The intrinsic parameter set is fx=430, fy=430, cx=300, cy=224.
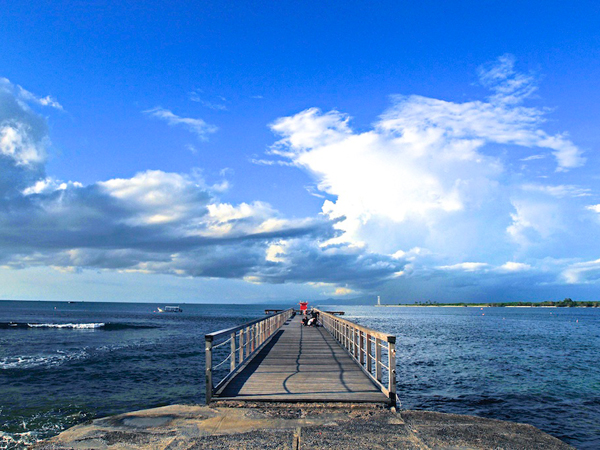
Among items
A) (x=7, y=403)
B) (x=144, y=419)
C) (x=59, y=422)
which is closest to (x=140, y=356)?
(x=7, y=403)

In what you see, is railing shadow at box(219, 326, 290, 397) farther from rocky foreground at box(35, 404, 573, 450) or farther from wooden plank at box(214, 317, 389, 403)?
rocky foreground at box(35, 404, 573, 450)

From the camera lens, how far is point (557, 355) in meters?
27.6

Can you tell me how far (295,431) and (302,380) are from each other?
3240mm

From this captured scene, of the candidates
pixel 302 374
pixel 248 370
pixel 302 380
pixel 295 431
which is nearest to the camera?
pixel 295 431

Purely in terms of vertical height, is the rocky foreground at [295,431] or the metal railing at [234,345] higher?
the metal railing at [234,345]

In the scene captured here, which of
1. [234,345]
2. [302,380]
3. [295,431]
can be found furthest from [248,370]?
[295,431]

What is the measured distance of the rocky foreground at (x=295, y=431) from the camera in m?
5.32

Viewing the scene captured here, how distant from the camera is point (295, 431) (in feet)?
18.9

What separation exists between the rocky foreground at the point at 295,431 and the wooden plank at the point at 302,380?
→ 53cm

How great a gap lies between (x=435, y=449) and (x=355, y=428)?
1.16 m

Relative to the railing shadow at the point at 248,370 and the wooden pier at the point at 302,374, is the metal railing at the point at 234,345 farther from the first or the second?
the railing shadow at the point at 248,370

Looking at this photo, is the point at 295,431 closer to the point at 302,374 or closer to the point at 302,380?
the point at 302,380

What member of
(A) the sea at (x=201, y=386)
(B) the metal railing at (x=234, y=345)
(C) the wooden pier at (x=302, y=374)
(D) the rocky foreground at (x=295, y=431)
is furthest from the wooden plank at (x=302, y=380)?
(A) the sea at (x=201, y=386)

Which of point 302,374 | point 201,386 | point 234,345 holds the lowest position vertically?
point 201,386
